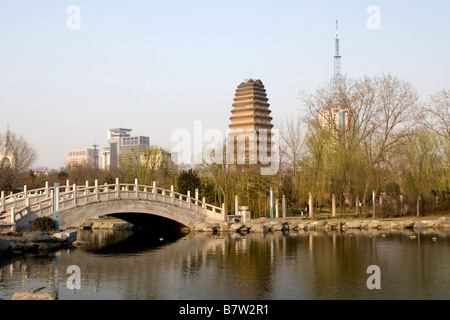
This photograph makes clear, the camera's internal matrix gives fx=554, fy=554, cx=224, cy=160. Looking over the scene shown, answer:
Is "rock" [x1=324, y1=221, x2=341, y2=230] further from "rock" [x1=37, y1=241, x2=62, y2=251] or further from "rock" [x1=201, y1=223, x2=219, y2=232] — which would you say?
"rock" [x1=37, y1=241, x2=62, y2=251]

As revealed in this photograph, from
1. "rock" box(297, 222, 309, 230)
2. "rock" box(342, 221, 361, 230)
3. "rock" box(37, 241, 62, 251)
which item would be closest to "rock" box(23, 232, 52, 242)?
"rock" box(37, 241, 62, 251)

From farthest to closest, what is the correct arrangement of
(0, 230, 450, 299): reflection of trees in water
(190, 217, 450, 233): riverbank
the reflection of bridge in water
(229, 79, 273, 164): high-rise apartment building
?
(229, 79, 273, 164): high-rise apartment building → (190, 217, 450, 233): riverbank → the reflection of bridge in water → (0, 230, 450, 299): reflection of trees in water

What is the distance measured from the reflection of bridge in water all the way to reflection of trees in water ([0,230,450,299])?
2.14 meters

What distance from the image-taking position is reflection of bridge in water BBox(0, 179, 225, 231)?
23672mm

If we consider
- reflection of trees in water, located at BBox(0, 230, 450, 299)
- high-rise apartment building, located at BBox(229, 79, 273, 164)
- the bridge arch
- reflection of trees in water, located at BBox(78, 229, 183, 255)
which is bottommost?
reflection of trees in water, located at BBox(0, 230, 450, 299)

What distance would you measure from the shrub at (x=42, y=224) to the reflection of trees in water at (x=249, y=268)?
2.17m

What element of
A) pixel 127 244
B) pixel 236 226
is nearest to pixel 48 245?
pixel 127 244

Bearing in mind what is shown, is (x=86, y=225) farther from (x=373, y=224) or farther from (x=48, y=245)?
(x=373, y=224)

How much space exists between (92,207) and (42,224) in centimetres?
302

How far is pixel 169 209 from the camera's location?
97.6ft

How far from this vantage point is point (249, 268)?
55.8ft

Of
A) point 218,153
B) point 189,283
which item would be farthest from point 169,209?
point 189,283
